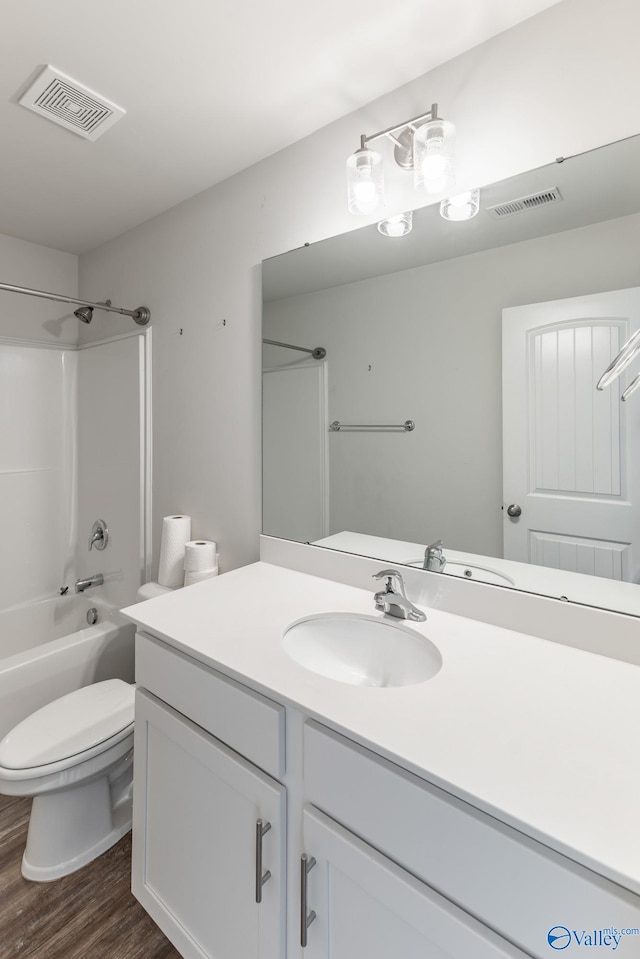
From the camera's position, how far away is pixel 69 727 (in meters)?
1.48

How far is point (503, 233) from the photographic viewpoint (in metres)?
1.12

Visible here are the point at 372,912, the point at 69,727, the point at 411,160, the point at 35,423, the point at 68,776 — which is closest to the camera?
the point at 372,912

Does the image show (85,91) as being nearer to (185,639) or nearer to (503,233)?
(503,233)

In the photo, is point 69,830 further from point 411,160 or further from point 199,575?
point 411,160

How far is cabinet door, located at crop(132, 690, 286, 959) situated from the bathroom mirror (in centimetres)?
68

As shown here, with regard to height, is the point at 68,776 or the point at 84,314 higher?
the point at 84,314

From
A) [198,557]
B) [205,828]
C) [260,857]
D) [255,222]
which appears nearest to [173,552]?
[198,557]

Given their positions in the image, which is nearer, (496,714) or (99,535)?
(496,714)

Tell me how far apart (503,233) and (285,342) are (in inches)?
29.4

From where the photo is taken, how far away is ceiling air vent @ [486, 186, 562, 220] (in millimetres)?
1054

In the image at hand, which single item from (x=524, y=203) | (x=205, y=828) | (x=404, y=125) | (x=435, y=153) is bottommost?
(x=205, y=828)

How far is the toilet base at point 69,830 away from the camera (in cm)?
141

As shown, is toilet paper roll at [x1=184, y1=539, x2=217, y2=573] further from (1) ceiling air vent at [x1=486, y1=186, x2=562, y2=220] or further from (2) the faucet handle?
(1) ceiling air vent at [x1=486, y1=186, x2=562, y2=220]

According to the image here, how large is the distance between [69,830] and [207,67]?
2.30 meters
